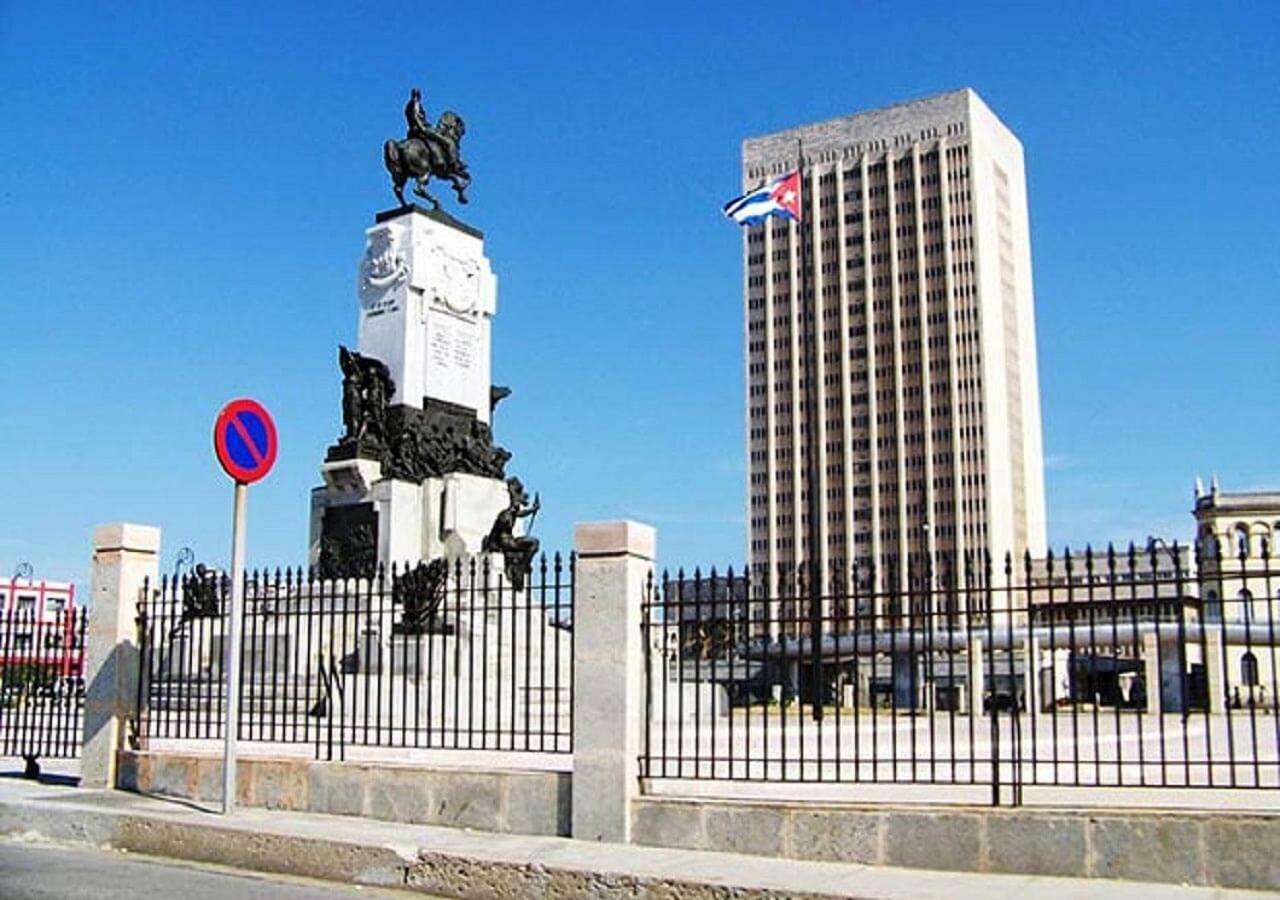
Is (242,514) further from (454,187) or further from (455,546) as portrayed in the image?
(454,187)

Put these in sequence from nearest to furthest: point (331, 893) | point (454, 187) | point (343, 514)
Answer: point (331, 893) < point (343, 514) < point (454, 187)

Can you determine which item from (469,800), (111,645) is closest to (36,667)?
(111,645)

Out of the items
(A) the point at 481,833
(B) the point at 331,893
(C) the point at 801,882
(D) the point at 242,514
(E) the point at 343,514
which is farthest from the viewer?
(E) the point at 343,514

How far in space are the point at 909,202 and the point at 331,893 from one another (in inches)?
4533

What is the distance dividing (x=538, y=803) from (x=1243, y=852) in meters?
5.33

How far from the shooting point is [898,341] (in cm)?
11969

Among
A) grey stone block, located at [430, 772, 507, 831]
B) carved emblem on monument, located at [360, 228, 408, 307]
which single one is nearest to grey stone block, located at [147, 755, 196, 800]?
grey stone block, located at [430, 772, 507, 831]

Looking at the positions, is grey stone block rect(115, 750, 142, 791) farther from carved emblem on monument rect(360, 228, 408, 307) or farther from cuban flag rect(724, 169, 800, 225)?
cuban flag rect(724, 169, 800, 225)

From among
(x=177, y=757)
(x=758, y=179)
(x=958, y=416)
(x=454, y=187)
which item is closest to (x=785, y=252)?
(x=758, y=179)

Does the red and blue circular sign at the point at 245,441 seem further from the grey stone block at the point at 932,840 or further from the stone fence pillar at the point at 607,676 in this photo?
the grey stone block at the point at 932,840

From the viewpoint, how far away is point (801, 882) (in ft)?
28.3

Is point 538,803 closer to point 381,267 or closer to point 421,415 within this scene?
point 421,415

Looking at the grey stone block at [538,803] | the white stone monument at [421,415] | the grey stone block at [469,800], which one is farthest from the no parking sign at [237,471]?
the white stone monument at [421,415]

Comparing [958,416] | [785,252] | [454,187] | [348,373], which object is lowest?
[348,373]
